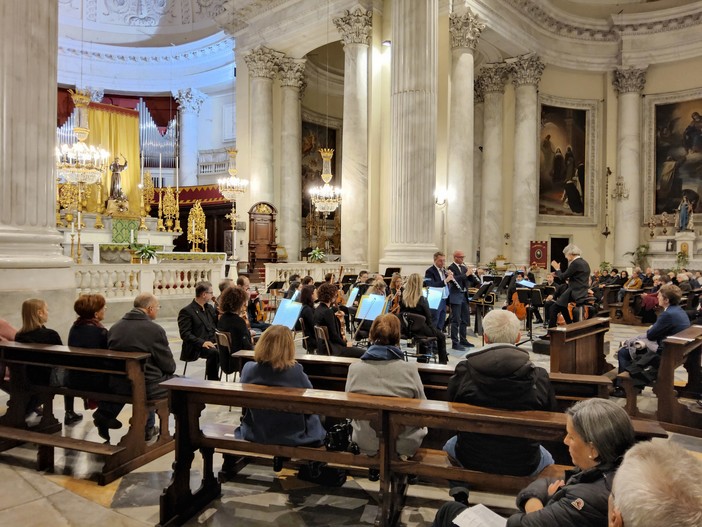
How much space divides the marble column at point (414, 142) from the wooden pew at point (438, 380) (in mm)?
8655

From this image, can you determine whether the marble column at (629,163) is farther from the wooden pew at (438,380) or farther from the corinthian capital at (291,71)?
the wooden pew at (438,380)

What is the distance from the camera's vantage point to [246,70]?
20.0 metres

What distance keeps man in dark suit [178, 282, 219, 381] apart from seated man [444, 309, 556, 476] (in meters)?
3.35

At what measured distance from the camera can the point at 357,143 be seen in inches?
613

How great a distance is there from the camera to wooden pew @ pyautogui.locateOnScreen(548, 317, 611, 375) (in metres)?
5.55

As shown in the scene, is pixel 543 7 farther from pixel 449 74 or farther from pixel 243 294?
pixel 243 294

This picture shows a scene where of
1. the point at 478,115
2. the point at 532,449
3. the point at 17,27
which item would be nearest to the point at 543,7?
the point at 478,115

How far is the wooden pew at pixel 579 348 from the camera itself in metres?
5.55

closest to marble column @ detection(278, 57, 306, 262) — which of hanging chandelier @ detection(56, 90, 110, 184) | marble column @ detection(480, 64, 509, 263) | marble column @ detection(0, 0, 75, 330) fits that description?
marble column @ detection(480, 64, 509, 263)

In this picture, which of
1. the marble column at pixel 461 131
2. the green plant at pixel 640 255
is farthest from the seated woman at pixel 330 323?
the green plant at pixel 640 255

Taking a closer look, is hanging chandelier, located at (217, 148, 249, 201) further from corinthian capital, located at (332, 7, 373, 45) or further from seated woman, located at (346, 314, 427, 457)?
seated woman, located at (346, 314, 427, 457)

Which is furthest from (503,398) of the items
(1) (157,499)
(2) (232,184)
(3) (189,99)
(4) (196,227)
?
(3) (189,99)

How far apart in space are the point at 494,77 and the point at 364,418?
2049cm

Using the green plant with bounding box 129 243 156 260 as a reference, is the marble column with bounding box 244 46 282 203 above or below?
above
